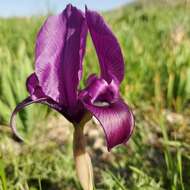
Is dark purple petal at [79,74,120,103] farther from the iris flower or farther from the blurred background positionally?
A: the blurred background

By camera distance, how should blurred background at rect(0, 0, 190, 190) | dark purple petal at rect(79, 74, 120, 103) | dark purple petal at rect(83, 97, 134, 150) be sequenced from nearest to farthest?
dark purple petal at rect(83, 97, 134, 150), dark purple petal at rect(79, 74, 120, 103), blurred background at rect(0, 0, 190, 190)

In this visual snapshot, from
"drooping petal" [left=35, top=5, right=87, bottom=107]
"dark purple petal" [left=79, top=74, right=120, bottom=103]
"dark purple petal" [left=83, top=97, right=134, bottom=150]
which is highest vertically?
"drooping petal" [left=35, top=5, right=87, bottom=107]

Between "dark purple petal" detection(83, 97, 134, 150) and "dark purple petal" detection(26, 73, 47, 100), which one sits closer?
"dark purple petal" detection(83, 97, 134, 150)

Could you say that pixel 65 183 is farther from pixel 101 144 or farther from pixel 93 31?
pixel 93 31

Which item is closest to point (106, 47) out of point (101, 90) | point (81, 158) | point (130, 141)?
point (101, 90)

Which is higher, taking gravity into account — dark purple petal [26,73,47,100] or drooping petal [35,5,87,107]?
drooping petal [35,5,87,107]

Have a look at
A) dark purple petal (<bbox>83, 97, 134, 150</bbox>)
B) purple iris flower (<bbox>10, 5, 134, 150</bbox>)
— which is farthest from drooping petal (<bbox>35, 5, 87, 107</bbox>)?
dark purple petal (<bbox>83, 97, 134, 150</bbox>)

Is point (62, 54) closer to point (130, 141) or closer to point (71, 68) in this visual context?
point (71, 68)

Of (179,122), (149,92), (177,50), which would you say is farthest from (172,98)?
(177,50)

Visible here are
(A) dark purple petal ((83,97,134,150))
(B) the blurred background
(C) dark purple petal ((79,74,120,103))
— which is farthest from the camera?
(B) the blurred background
